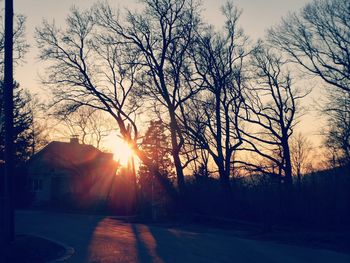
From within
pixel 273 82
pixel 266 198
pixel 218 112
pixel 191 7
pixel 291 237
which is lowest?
pixel 291 237

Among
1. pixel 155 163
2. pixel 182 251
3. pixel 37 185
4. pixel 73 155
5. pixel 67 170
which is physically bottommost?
pixel 182 251

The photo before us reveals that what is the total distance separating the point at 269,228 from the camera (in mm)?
21234

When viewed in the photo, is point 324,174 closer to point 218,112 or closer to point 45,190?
point 218,112

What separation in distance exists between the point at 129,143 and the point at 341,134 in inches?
673

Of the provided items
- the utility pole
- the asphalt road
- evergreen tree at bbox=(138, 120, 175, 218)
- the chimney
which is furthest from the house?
the utility pole

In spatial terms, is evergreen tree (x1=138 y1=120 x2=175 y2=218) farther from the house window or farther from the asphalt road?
the asphalt road

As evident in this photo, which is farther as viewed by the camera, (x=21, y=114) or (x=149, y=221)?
(x=21, y=114)

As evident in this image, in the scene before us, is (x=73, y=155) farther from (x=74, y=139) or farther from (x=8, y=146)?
(x=8, y=146)

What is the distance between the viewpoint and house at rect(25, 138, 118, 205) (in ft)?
182

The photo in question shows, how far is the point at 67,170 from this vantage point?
5716 cm

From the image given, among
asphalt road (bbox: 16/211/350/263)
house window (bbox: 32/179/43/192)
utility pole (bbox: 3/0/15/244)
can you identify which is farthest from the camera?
house window (bbox: 32/179/43/192)

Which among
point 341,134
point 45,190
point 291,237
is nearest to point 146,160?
point 341,134

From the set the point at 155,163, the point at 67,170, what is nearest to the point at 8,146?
the point at 155,163

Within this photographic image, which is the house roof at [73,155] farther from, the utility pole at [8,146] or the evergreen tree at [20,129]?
the utility pole at [8,146]
